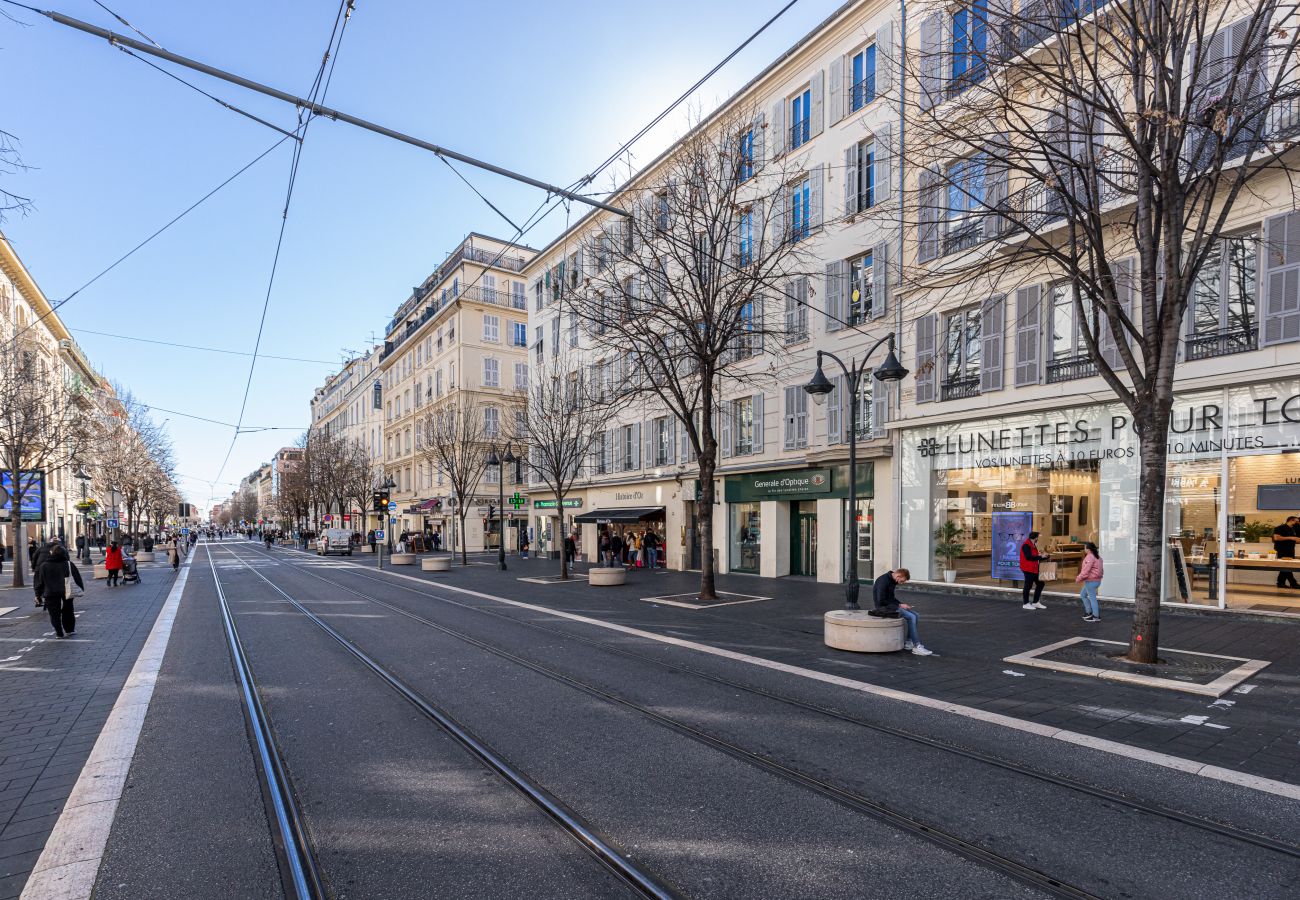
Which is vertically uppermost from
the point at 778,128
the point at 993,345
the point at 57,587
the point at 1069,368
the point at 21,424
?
the point at 778,128

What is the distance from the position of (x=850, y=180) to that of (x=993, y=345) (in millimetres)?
6905

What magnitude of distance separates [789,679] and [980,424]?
35.4ft

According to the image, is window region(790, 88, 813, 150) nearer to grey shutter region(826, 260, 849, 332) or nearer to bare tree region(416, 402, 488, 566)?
grey shutter region(826, 260, 849, 332)

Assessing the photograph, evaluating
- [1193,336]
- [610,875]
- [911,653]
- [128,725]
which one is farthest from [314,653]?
[1193,336]

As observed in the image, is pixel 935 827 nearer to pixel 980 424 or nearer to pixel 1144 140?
pixel 1144 140

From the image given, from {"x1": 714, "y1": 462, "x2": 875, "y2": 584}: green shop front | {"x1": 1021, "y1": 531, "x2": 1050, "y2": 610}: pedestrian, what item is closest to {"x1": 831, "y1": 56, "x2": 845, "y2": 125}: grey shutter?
{"x1": 714, "y1": 462, "x2": 875, "y2": 584}: green shop front

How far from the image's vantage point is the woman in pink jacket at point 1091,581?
470 inches

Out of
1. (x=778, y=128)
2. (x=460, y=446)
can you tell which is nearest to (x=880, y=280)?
(x=778, y=128)

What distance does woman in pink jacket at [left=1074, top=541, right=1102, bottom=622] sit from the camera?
11.9 m

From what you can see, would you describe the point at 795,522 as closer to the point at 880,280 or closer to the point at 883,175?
the point at 880,280

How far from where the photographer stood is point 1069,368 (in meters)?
14.1

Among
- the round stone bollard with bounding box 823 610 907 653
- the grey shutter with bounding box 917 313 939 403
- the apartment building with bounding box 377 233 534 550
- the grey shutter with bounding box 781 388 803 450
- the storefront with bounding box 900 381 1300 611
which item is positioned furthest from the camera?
the apartment building with bounding box 377 233 534 550

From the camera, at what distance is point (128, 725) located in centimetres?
631

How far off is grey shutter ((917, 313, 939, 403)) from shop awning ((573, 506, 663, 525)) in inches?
484
